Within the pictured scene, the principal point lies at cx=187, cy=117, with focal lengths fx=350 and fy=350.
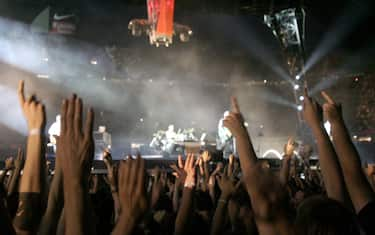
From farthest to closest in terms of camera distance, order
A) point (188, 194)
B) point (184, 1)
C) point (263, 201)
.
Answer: point (184, 1) → point (188, 194) → point (263, 201)

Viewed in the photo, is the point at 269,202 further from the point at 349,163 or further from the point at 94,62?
the point at 94,62

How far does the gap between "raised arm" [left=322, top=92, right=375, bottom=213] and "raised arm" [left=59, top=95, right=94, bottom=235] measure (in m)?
1.36

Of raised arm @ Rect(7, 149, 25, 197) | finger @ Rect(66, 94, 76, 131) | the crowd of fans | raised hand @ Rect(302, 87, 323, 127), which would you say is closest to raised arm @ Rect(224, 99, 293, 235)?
the crowd of fans

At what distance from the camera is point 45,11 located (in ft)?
46.4

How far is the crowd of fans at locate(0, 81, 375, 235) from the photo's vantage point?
1.31m

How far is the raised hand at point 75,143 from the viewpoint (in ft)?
4.55

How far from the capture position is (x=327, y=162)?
2119 millimetres

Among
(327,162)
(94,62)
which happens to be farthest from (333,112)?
(94,62)

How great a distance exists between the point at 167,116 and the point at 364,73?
11054mm

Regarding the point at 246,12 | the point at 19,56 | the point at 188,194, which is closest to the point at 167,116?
the point at 19,56

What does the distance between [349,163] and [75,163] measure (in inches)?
58.4

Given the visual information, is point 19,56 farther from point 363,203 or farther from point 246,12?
point 363,203

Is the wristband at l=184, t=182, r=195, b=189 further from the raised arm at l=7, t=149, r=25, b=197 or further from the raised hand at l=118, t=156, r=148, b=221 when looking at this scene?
the raised arm at l=7, t=149, r=25, b=197

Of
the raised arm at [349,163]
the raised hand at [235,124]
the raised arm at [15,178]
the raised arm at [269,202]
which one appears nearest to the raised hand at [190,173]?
the raised hand at [235,124]
